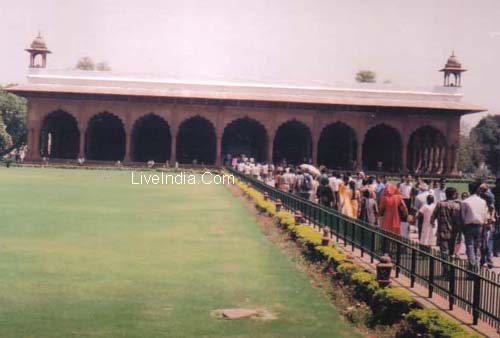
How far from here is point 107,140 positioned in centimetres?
4381

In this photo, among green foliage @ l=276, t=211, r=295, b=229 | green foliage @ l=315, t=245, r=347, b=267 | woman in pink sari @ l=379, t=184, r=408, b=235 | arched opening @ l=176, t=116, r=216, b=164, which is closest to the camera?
green foliage @ l=315, t=245, r=347, b=267

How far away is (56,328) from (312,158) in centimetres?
3433

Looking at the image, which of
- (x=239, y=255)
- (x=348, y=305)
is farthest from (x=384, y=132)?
(x=348, y=305)

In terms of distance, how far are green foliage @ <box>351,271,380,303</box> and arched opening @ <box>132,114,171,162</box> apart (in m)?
36.5

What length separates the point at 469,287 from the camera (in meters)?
6.12

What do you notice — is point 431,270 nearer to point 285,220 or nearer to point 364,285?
point 364,285

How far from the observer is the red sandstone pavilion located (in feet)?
131

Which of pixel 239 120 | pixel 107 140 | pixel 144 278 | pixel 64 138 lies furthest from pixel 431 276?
pixel 64 138

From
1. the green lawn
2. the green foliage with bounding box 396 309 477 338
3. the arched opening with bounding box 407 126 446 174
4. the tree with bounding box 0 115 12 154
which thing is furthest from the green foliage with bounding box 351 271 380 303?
the tree with bounding box 0 115 12 154

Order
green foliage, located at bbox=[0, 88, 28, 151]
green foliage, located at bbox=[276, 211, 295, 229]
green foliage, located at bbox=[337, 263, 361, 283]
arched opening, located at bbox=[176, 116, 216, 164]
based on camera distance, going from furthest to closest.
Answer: green foliage, located at bbox=[0, 88, 28, 151], arched opening, located at bbox=[176, 116, 216, 164], green foliage, located at bbox=[276, 211, 295, 229], green foliage, located at bbox=[337, 263, 361, 283]

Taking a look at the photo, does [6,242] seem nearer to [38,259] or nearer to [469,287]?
[38,259]

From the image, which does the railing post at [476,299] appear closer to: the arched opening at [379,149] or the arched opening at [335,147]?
the arched opening at [335,147]

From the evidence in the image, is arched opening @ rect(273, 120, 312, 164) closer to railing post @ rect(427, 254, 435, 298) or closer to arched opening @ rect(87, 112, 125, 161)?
arched opening @ rect(87, 112, 125, 161)

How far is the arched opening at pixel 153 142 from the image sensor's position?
43594 millimetres
